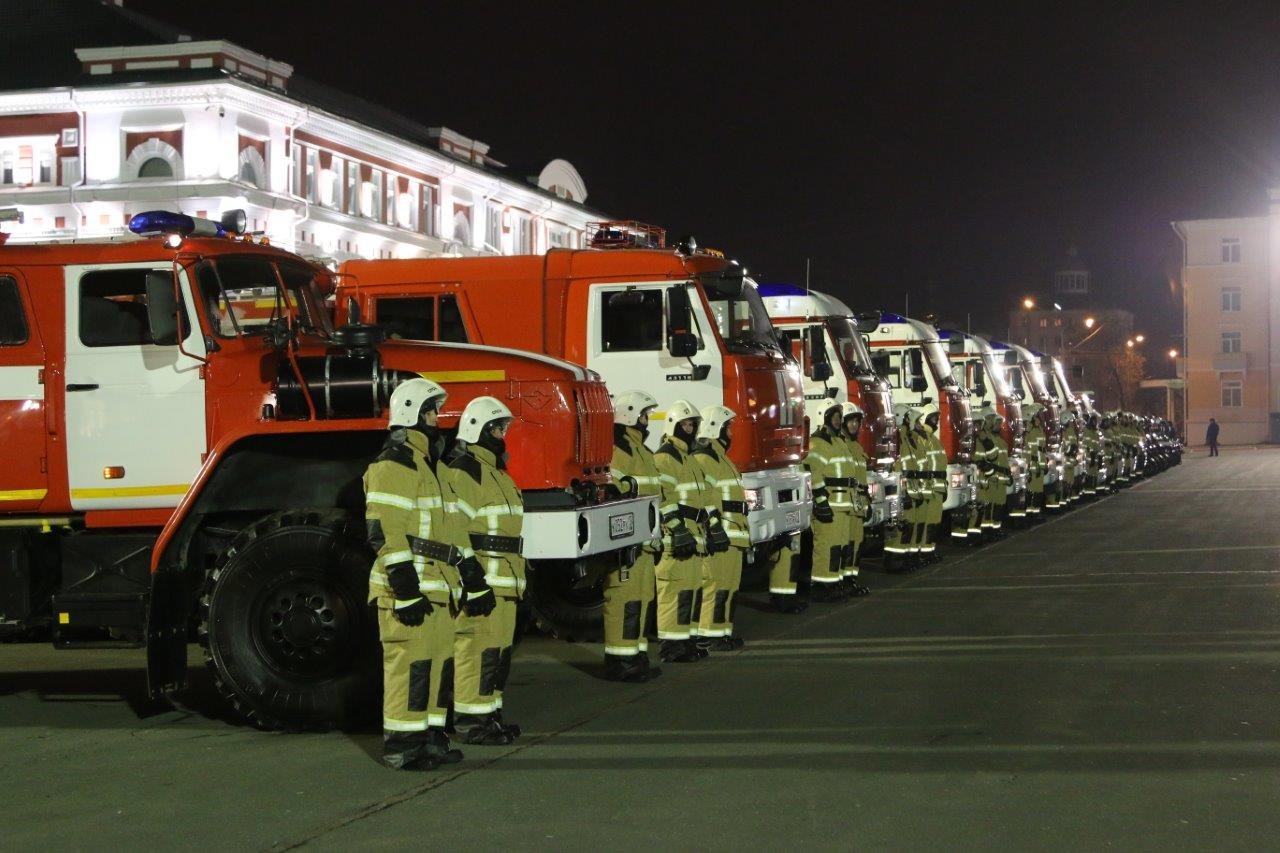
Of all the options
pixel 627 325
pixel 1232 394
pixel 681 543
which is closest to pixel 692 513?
pixel 681 543

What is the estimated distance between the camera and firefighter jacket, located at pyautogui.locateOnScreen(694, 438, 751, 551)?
12.3 m

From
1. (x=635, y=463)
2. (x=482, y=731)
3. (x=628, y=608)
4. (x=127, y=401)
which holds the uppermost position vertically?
(x=127, y=401)

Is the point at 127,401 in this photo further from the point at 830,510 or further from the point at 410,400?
the point at 830,510

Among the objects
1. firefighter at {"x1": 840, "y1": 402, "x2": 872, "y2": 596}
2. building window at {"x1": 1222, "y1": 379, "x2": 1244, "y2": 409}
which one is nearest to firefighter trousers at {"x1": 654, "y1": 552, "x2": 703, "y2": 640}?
firefighter at {"x1": 840, "y1": 402, "x2": 872, "y2": 596}

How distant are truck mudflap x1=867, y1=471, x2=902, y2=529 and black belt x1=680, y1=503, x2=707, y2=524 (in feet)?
18.4

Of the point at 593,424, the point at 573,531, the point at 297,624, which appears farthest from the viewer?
the point at 593,424

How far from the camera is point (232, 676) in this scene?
9.07 m

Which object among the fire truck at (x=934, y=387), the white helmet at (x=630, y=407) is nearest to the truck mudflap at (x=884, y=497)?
the fire truck at (x=934, y=387)

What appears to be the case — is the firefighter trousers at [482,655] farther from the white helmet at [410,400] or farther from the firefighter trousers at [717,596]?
the firefighter trousers at [717,596]

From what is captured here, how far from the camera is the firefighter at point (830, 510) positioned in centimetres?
1544

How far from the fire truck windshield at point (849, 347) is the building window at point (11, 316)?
32.6 ft

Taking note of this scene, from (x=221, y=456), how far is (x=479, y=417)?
1680 millimetres

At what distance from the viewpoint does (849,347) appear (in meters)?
18.3

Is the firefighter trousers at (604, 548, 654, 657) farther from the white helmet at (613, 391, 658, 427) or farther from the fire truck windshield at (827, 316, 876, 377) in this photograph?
the fire truck windshield at (827, 316, 876, 377)
